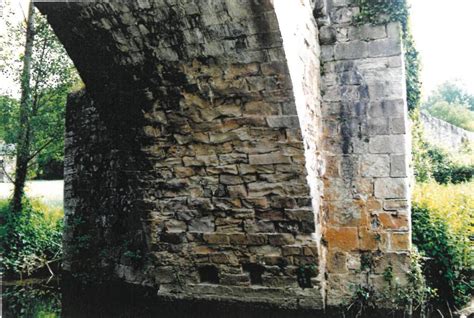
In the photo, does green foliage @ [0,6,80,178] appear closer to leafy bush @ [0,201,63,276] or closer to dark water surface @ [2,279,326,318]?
leafy bush @ [0,201,63,276]

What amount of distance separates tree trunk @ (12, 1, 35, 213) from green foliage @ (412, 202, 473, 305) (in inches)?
341

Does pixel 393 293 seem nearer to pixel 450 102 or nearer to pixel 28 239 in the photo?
pixel 28 239

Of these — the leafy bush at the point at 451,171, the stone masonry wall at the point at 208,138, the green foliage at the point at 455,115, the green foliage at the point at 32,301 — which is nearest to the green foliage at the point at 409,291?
the stone masonry wall at the point at 208,138

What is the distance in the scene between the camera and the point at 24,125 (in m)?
9.75

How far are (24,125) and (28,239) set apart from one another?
8.58 feet

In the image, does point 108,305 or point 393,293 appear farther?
point 108,305

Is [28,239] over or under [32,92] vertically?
under

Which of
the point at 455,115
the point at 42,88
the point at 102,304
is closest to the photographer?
the point at 102,304

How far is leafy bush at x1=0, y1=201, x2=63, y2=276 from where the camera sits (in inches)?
351

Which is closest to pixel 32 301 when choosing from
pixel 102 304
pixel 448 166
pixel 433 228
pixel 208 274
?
pixel 102 304

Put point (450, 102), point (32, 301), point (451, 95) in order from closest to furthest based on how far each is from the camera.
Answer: point (32, 301), point (450, 102), point (451, 95)

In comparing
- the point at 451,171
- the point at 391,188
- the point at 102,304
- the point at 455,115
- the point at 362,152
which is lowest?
the point at 102,304

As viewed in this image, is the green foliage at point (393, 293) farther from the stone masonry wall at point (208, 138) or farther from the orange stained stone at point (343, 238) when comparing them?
the stone masonry wall at point (208, 138)

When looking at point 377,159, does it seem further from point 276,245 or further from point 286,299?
point 286,299
